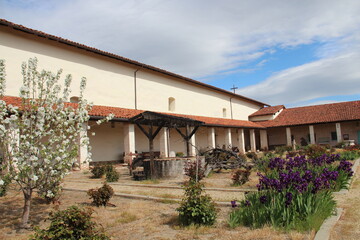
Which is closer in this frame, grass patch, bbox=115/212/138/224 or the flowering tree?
the flowering tree

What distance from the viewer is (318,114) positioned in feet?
109

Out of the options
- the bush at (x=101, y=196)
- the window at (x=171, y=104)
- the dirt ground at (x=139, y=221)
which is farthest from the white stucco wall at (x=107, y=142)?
the bush at (x=101, y=196)

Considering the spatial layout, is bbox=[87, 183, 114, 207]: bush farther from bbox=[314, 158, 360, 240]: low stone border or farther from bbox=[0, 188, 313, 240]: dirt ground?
bbox=[314, 158, 360, 240]: low stone border

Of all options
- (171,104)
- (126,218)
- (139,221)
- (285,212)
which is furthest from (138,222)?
(171,104)

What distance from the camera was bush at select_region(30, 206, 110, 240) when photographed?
3662mm

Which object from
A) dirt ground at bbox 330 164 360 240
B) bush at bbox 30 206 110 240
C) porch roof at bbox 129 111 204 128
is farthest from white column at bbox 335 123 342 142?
bush at bbox 30 206 110 240

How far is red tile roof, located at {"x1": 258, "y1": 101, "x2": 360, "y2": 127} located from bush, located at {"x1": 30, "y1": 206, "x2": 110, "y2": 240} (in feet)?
104

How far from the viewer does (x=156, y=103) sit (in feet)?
77.0

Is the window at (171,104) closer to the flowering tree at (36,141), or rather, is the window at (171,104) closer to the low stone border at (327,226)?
the flowering tree at (36,141)

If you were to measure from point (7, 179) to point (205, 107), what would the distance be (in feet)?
82.8

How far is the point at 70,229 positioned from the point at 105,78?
16.9 metres

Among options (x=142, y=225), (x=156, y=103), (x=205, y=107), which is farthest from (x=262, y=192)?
(x=205, y=107)

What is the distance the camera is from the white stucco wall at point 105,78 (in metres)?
14.8

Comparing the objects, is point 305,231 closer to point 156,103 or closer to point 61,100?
point 61,100
